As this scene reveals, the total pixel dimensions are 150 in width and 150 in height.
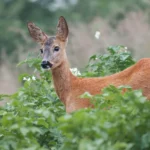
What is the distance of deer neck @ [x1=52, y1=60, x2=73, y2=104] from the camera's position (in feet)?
28.0

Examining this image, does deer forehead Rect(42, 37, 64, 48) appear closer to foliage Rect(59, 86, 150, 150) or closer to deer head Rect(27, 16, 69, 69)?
deer head Rect(27, 16, 69, 69)

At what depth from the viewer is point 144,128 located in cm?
615

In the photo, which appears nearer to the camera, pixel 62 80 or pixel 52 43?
pixel 62 80

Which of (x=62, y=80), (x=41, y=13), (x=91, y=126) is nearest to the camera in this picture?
(x=91, y=126)

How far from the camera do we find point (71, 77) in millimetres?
8641

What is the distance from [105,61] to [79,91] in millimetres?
714

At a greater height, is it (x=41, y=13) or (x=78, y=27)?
(x=41, y=13)

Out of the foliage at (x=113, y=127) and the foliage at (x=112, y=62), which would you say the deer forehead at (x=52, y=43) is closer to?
the foliage at (x=112, y=62)

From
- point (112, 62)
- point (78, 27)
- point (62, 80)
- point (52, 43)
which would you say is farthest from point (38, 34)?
point (78, 27)

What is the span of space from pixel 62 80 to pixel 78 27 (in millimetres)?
5684

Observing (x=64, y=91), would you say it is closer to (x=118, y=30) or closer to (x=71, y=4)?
(x=118, y=30)

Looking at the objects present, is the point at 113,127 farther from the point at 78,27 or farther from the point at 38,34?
the point at 78,27

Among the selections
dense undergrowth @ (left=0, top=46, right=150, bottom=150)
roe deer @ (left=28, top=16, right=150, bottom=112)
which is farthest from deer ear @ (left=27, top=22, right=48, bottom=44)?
dense undergrowth @ (left=0, top=46, right=150, bottom=150)

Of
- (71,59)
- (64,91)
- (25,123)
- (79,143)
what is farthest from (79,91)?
(71,59)
